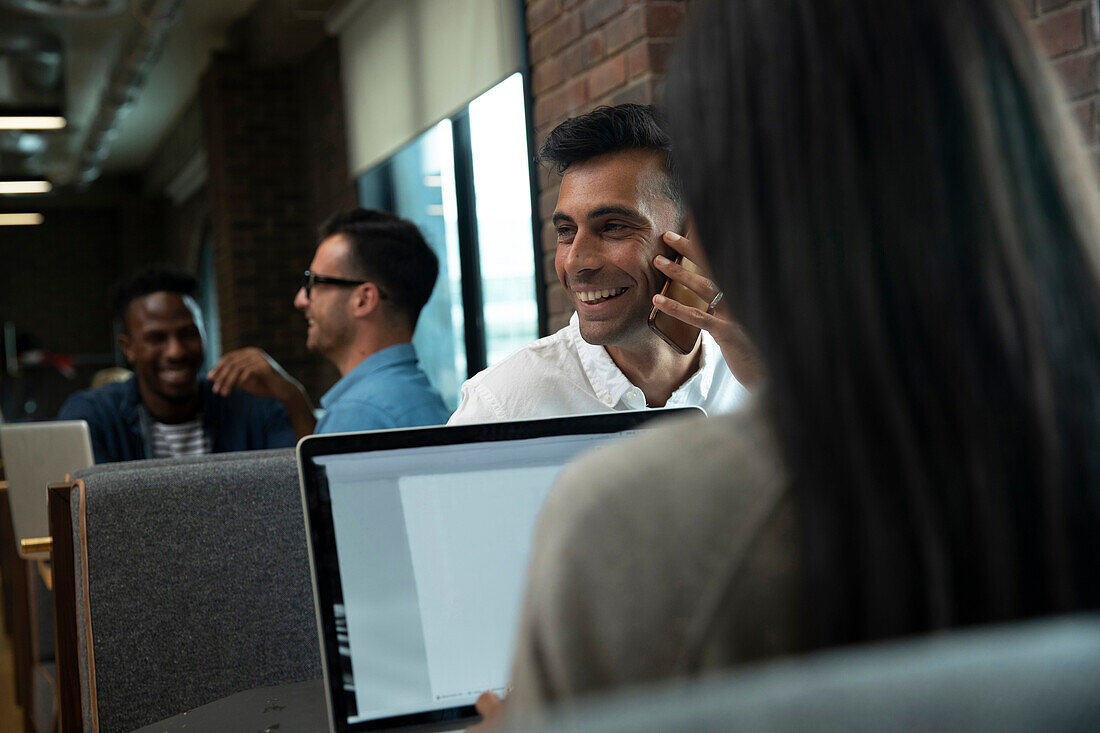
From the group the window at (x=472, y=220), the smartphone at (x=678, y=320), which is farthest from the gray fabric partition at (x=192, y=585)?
the window at (x=472, y=220)

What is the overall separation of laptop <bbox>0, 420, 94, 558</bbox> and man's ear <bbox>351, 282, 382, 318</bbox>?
82 cm

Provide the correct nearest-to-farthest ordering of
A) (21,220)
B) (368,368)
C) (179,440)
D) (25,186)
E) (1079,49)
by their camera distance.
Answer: (1079,49) → (368,368) → (179,440) → (25,186) → (21,220)

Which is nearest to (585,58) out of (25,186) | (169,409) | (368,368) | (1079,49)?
(368,368)

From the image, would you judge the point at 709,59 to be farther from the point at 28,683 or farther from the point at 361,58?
the point at 361,58

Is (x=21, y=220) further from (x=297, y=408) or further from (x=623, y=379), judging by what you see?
(x=623, y=379)

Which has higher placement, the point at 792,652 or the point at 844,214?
the point at 844,214

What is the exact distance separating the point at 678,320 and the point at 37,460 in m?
2.14

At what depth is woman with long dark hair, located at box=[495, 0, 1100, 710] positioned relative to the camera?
438 millimetres

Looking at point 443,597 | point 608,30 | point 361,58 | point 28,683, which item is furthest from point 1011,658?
point 361,58

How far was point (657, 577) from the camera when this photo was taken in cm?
45

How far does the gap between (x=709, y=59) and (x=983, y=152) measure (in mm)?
145

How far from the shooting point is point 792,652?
440 mm

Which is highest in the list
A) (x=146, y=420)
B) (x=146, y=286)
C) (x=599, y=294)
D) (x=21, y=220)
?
(x=21, y=220)

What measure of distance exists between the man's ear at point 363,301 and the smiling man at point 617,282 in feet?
3.65
